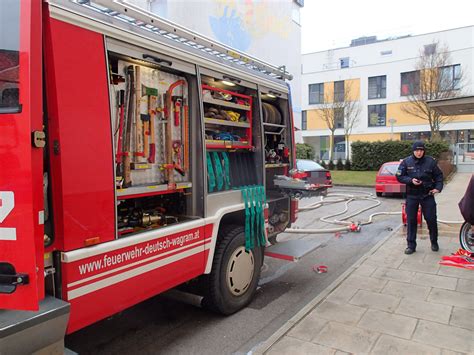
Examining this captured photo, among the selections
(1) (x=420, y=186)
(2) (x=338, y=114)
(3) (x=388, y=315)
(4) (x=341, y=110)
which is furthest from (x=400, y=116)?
(3) (x=388, y=315)

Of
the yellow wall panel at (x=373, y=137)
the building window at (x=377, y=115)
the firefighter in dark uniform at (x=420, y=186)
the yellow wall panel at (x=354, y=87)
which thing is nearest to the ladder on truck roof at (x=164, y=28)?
the firefighter in dark uniform at (x=420, y=186)

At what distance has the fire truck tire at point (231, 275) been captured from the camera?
13.4 feet

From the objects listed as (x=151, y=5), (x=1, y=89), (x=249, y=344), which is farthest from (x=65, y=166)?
(x=151, y=5)

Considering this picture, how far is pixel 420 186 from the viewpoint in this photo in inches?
251

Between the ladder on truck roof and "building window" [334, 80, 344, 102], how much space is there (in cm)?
3318

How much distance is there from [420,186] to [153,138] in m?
4.75

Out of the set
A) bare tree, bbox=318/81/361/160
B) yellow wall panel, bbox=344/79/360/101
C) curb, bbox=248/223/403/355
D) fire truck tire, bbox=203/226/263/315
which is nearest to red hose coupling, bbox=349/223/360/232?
curb, bbox=248/223/403/355

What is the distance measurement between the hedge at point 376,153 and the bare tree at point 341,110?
19.5 feet

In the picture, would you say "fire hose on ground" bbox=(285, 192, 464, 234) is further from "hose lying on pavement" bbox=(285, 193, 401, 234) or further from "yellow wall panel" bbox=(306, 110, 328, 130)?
"yellow wall panel" bbox=(306, 110, 328, 130)

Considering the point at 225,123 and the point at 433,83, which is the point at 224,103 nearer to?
the point at 225,123

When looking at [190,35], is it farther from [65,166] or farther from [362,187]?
[362,187]

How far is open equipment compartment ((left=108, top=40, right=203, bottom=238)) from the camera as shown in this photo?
3135mm

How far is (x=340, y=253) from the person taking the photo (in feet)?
23.5

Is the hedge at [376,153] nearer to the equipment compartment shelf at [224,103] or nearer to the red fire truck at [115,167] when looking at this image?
the equipment compartment shelf at [224,103]
